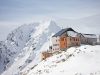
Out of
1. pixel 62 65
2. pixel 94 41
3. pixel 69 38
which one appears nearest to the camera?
pixel 62 65

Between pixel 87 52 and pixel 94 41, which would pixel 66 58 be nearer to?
pixel 87 52

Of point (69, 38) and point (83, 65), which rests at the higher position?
point (69, 38)

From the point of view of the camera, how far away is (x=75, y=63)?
75500 millimetres

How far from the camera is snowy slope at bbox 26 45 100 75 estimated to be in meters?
69.9

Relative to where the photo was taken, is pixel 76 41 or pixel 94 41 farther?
pixel 94 41

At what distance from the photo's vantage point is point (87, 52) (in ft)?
265

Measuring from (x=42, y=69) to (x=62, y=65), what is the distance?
25.1 ft

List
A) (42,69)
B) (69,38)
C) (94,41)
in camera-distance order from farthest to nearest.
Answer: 1. (94,41)
2. (69,38)
3. (42,69)

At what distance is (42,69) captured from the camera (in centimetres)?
8288

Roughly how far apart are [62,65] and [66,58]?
6.21m

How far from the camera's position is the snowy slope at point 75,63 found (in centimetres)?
6989

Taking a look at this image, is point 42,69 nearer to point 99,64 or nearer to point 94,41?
point 99,64

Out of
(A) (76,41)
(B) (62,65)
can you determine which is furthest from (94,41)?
(B) (62,65)

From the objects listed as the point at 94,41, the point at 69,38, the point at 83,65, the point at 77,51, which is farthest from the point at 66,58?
the point at 94,41
